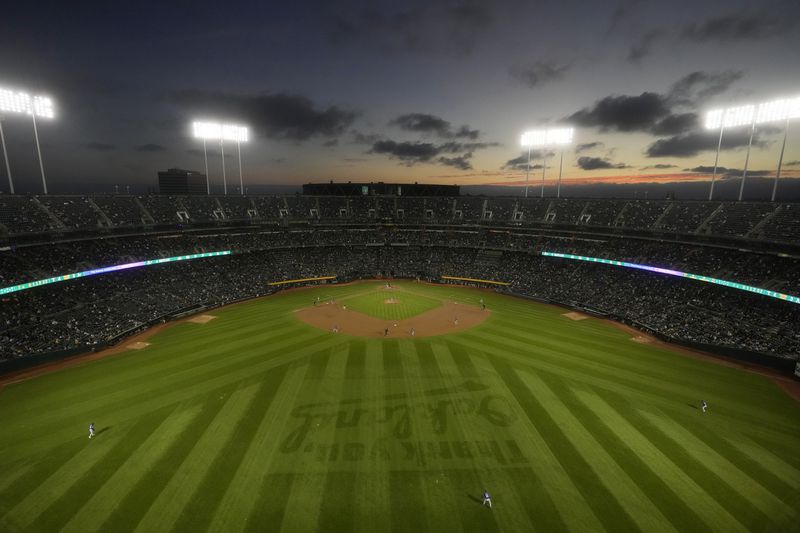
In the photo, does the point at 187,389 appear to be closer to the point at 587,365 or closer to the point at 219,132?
the point at 587,365

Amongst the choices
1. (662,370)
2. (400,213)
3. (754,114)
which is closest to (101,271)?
(400,213)

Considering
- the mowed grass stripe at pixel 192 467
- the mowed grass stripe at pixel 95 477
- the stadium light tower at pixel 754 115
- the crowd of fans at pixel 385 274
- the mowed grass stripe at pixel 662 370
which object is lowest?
the mowed grass stripe at pixel 662 370

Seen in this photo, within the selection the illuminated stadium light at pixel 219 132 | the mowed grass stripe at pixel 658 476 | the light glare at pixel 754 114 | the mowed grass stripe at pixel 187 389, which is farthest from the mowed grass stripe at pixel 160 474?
the light glare at pixel 754 114

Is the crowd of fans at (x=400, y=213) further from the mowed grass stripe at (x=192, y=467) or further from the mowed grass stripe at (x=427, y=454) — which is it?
the mowed grass stripe at (x=427, y=454)

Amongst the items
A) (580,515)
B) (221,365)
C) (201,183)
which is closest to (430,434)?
(580,515)

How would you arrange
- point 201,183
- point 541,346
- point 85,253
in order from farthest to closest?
1. point 201,183
2. point 85,253
3. point 541,346

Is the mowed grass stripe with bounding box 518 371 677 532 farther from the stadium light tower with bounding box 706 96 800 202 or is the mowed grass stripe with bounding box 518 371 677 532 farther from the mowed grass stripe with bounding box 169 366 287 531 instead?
the stadium light tower with bounding box 706 96 800 202

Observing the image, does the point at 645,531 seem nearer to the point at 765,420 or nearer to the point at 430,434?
the point at 430,434
